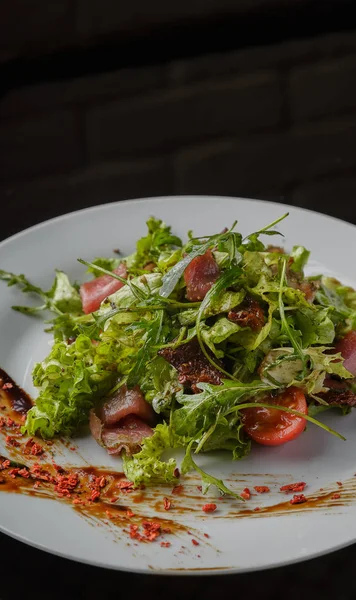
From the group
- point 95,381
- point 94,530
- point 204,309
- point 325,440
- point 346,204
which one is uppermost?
point 346,204

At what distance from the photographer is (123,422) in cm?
251

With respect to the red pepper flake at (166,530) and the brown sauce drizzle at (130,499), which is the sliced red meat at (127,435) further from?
→ the red pepper flake at (166,530)

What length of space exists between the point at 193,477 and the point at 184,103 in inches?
119

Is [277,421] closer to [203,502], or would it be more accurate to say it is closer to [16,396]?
[203,502]

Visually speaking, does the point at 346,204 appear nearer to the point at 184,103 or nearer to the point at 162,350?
the point at 184,103

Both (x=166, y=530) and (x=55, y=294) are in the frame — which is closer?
(x=166, y=530)

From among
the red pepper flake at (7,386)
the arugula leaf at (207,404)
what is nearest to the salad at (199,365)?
the arugula leaf at (207,404)

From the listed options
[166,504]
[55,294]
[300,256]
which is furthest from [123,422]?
[300,256]

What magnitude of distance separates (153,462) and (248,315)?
1.85 feet

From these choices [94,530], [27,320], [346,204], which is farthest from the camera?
[346,204]

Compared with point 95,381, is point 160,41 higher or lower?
higher

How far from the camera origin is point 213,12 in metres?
4.78

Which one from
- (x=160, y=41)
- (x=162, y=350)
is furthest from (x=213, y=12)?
(x=162, y=350)

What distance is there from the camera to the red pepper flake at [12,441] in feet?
8.16
